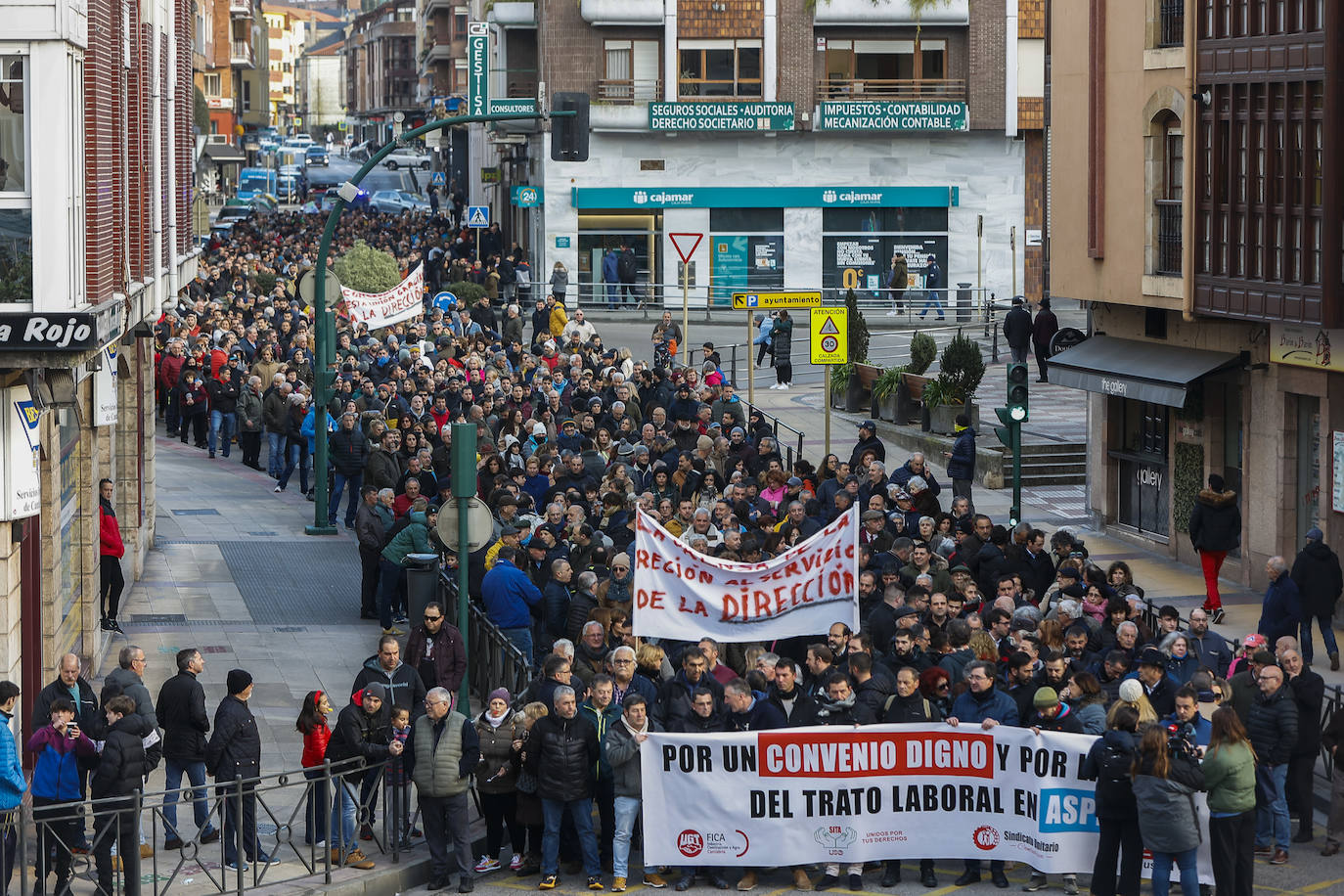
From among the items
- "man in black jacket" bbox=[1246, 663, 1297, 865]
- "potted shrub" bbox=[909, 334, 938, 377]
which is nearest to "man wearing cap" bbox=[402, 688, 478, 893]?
"man in black jacket" bbox=[1246, 663, 1297, 865]

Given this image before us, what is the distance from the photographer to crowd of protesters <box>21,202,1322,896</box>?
46.2ft

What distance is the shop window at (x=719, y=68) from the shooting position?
55188 mm

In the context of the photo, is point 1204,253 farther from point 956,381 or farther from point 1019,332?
point 1019,332

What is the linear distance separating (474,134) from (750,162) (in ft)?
103

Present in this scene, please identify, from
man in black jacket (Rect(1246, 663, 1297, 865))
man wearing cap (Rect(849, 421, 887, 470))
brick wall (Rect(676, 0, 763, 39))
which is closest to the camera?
man in black jacket (Rect(1246, 663, 1297, 865))

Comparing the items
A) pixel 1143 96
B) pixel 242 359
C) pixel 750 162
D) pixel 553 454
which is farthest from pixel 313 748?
pixel 750 162

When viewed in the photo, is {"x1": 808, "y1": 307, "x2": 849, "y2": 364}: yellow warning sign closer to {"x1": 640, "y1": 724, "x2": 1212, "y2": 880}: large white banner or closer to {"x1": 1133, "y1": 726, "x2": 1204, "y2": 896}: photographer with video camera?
{"x1": 640, "y1": 724, "x2": 1212, "y2": 880}: large white banner

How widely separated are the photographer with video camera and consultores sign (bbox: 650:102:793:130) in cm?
4313

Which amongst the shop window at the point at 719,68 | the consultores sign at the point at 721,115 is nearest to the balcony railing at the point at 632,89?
the shop window at the point at 719,68

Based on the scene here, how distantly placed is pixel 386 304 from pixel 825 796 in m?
22.8

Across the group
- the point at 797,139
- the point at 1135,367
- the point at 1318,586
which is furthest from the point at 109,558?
the point at 797,139

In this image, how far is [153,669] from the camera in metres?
20.4

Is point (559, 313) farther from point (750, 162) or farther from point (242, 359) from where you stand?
point (750, 162)

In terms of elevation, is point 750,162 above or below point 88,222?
above
